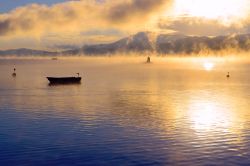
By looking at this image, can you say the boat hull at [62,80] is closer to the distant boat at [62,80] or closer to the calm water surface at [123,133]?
the distant boat at [62,80]

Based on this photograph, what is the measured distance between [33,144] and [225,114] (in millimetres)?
46383

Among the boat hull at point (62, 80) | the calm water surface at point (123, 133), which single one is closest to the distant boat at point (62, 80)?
the boat hull at point (62, 80)

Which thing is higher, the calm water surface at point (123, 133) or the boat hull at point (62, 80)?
the boat hull at point (62, 80)

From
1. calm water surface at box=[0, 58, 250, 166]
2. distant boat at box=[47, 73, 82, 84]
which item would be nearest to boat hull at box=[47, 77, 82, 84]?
distant boat at box=[47, 73, 82, 84]

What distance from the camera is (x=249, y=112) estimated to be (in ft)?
289

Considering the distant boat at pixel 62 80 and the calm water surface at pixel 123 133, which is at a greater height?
the distant boat at pixel 62 80

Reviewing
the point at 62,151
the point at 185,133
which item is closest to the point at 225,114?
the point at 185,133

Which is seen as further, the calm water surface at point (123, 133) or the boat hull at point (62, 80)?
the boat hull at point (62, 80)

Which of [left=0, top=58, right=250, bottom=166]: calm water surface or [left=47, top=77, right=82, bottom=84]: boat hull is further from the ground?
[left=47, top=77, right=82, bottom=84]: boat hull

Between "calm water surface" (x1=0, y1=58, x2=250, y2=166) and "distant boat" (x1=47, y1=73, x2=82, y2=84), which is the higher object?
"distant boat" (x1=47, y1=73, x2=82, y2=84)

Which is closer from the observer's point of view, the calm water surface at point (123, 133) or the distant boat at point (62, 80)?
the calm water surface at point (123, 133)

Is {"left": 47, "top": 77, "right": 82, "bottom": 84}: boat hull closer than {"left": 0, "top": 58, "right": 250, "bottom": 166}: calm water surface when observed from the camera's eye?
No

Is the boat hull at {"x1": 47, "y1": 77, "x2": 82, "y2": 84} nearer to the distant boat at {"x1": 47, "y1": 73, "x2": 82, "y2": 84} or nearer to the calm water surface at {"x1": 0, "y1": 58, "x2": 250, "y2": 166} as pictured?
the distant boat at {"x1": 47, "y1": 73, "x2": 82, "y2": 84}

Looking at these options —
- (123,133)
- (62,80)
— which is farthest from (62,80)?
(123,133)
